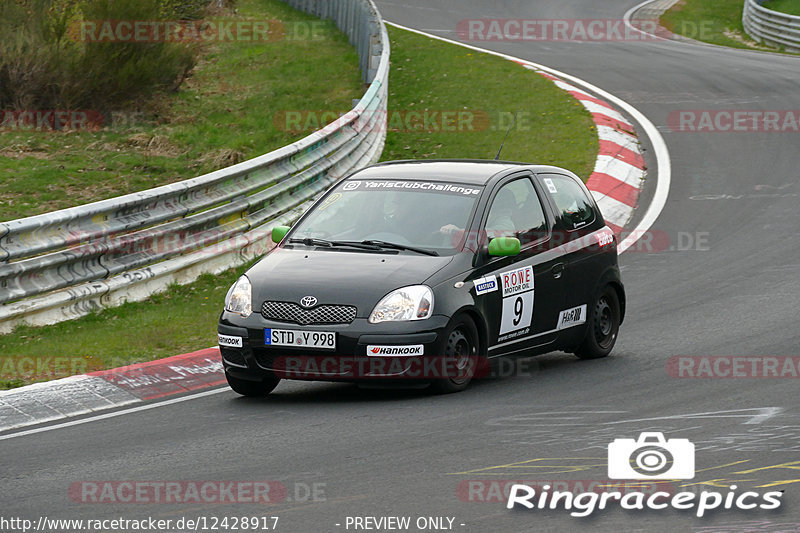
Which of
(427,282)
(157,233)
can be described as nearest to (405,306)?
(427,282)

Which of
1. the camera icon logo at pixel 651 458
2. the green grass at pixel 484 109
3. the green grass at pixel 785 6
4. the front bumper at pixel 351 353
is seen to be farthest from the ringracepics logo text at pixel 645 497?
the green grass at pixel 785 6

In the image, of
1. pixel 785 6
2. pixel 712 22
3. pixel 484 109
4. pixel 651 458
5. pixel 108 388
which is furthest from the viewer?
pixel 785 6

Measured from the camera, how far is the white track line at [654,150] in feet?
48.8

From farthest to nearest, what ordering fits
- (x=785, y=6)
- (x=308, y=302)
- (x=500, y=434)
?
1. (x=785, y=6)
2. (x=308, y=302)
3. (x=500, y=434)

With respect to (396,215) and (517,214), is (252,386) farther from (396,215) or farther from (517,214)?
(517,214)

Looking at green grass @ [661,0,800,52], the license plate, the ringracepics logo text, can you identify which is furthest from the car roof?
green grass @ [661,0,800,52]

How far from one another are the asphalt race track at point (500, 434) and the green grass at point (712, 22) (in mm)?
21562

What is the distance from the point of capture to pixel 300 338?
811 cm

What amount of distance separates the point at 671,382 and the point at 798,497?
2982 millimetres

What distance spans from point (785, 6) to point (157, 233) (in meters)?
29.7

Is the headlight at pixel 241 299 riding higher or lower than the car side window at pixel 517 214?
lower

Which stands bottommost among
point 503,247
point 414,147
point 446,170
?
point 414,147

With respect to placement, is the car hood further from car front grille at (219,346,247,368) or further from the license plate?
car front grille at (219,346,247,368)

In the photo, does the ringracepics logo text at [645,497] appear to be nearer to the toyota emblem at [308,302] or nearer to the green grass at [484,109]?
the toyota emblem at [308,302]
